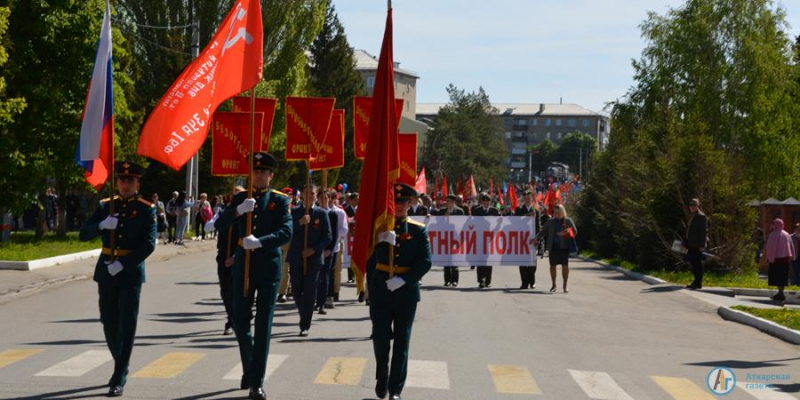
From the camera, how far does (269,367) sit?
11.0 metres

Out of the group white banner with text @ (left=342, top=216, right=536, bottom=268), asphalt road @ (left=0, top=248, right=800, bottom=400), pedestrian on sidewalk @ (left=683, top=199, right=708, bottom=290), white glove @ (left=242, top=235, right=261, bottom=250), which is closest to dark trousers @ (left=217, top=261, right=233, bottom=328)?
asphalt road @ (left=0, top=248, right=800, bottom=400)

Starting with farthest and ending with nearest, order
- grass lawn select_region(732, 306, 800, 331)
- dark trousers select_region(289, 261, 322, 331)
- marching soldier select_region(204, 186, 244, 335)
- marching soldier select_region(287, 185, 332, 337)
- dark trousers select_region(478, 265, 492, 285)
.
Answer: dark trousers select_region(478, 265, 492, 285) → grass lawn select_region(732, 306, 800, 331) → marching soldier select_region(287, 185, 332, 337) → dark trousers select_region(289, 261, 322, 331) → marching soldier select_region(204, 186, 244, 335)

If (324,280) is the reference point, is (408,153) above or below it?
above

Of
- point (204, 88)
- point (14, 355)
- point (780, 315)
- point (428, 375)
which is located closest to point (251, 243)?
point (204, 88)

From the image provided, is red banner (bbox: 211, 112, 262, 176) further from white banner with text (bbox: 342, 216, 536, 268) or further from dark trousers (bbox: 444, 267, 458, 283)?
dark trousers (bbox: 444, 267, 458, 283)

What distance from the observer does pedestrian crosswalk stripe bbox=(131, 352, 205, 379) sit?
10.3 metres

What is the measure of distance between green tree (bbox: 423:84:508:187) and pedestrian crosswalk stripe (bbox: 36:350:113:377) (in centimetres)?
11479

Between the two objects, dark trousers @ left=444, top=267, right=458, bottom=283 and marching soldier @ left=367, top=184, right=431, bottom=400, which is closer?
marching soldier @ left=367, top=184, right=431, bottom=400

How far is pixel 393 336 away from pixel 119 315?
7.67 feet

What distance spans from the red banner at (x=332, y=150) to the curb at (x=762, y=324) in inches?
281

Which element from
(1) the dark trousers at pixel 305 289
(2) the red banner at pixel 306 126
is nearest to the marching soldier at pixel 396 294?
(1) the dark trousers at pixel 305 289

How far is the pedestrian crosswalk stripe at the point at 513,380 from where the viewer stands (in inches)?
399

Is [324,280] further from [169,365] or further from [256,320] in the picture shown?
[256,320]

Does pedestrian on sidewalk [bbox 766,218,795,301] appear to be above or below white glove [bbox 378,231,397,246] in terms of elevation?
below
